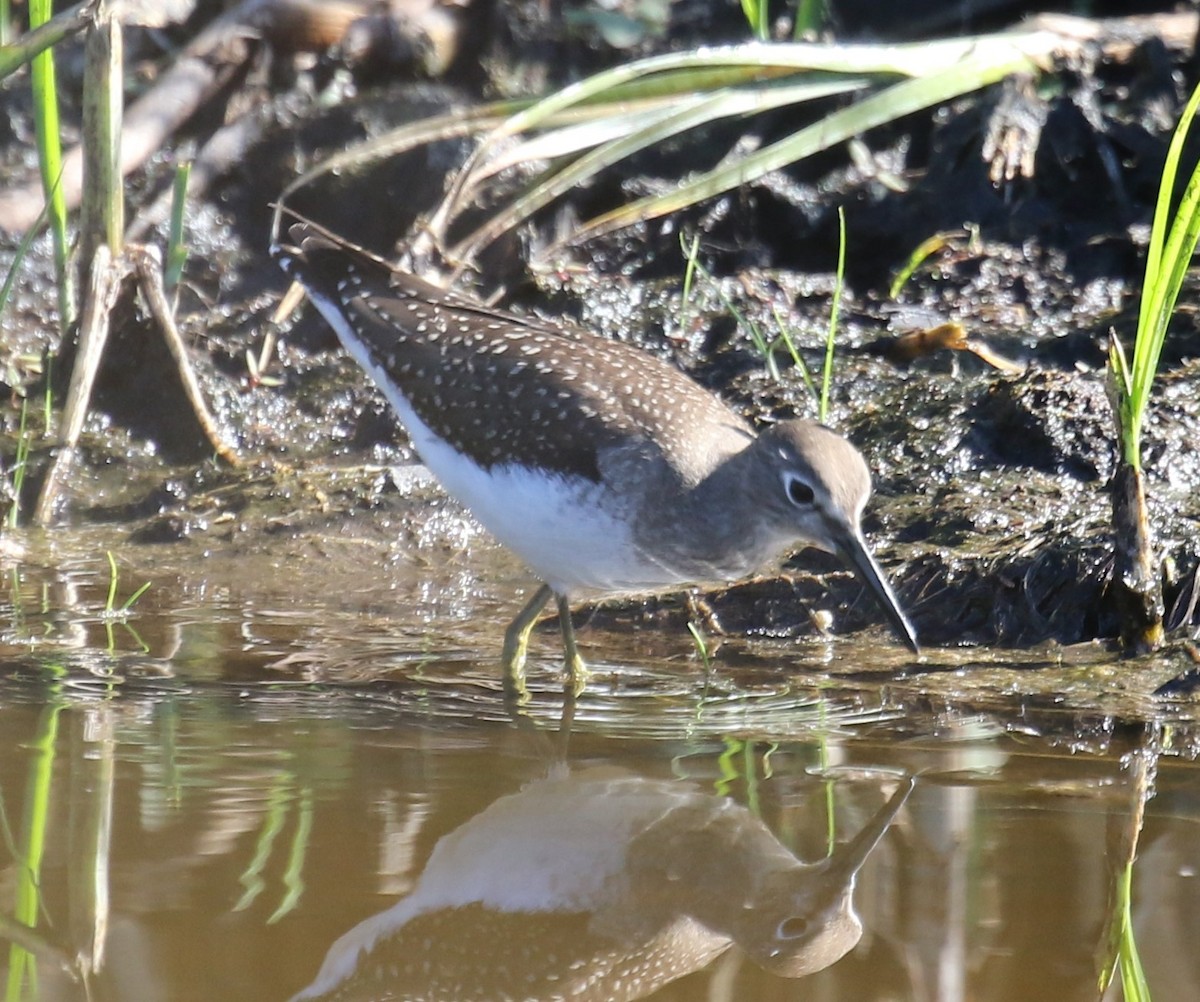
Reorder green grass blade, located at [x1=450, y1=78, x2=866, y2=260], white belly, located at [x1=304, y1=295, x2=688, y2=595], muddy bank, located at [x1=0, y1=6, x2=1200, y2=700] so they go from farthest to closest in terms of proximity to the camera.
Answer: green grass blade, located at [x1=450, y1=78, x2=866, y2=260] < muddy bank, located at [x1=0, y1=6, x2=1200, y2=700] < white belly, located at [x1=304, y1=295, x2=688, y2=595]

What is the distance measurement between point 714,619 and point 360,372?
236 centimetres

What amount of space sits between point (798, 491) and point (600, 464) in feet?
2.18

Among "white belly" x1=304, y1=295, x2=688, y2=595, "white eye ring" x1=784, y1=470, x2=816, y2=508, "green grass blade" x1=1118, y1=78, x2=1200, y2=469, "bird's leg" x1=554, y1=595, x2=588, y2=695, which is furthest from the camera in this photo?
"bird's leg" x1=554, y1=595, x2=588, y2=695

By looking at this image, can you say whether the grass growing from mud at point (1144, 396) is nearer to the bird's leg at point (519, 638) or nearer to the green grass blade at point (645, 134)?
the bird's leg at point (519, 638)

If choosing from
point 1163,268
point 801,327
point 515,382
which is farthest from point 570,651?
point 801,327

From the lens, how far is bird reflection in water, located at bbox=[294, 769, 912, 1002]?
10.5ft

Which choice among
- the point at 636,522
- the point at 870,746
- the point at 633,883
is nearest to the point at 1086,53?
the point at 636,522

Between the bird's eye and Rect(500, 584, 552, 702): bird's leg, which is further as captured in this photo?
Rect(500, 584, 552, 702): bird's leg

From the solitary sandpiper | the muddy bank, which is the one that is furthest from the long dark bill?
the muddy bank

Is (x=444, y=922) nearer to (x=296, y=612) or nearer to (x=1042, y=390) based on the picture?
(x=296, y=612)

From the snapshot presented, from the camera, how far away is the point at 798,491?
4.92 m

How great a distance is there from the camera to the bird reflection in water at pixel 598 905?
3215 millimetres

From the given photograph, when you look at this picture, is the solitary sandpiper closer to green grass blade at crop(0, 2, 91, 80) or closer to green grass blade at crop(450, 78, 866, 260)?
green grass blade at crop(450, 78, 866, 260)

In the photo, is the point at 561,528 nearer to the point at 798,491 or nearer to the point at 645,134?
the point at 798,491
